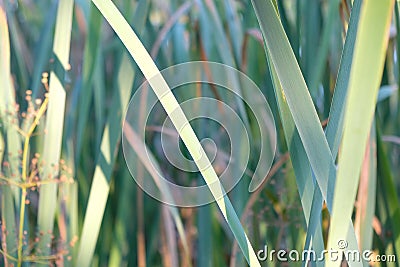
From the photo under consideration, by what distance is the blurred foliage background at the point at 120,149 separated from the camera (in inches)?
20.7

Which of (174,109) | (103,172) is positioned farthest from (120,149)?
(174,109)

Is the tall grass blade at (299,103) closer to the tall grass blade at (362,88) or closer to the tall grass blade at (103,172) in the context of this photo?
the tall grass blade at (362,88)

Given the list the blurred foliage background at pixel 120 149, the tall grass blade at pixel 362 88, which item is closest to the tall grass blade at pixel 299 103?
the tall grass blade at pixel 362 88

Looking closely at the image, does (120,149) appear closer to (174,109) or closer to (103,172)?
(103,172)

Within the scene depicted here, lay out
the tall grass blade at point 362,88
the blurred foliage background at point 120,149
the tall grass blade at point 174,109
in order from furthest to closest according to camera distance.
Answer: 1. the blurred foliage background at point 120,149
2. the tall grass blade at point 174,109
3. the tall grass blade at point 362,88

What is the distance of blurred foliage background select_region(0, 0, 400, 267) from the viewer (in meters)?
0.53

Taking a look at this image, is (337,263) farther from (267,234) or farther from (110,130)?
(267,234)

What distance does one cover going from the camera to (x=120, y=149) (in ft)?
2.40

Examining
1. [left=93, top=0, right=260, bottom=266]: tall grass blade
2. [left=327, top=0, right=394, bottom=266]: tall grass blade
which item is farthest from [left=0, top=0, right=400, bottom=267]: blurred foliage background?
[left=327, top=0, right=394, bottom=266]: tall grass blade

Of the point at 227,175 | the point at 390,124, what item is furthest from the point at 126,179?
the point at 390,124

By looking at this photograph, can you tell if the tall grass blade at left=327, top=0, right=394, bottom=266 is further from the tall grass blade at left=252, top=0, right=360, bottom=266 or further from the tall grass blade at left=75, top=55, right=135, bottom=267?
the tall grass blade at left=75, top=55, right=135, bottom=267

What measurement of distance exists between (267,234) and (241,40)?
26 cm

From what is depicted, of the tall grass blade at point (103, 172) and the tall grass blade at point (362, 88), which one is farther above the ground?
the tall grass blade at point (103, 172)

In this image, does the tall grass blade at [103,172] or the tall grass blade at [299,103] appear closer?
the tall grass blade at [299,103]
